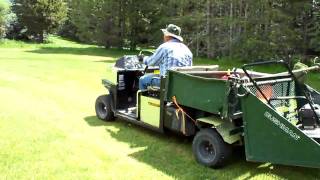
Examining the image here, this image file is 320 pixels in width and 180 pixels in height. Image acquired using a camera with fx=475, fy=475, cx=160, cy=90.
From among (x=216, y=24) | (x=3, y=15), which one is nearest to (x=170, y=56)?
(x=216, y=24)

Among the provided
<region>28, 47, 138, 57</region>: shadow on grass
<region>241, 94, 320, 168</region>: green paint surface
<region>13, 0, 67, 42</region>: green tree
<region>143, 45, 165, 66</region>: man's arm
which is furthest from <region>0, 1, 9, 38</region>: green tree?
<region>241, 94, 320, 168</region>: green paint surface

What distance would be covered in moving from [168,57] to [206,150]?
5.35 feet

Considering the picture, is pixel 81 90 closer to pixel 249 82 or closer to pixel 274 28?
pixel 249 82

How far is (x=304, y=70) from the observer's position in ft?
19.7

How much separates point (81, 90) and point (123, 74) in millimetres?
3595

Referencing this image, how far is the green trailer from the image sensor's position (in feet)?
16.4

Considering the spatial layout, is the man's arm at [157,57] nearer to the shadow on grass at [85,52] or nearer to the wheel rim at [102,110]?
the wheel rim at [102,110]

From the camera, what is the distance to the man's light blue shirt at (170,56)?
6879 millimetres

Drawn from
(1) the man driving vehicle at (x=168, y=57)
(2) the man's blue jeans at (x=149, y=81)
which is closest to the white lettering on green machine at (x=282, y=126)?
(1) the man driving vehicle at (x=168, y=57)

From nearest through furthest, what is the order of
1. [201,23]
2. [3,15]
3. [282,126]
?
[282,126] → [201,23] → [3,15]

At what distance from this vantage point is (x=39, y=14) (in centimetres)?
3738

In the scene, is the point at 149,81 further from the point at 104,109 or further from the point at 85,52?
the point at 85,52

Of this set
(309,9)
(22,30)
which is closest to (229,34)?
(309,9)

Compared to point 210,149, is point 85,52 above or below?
above
